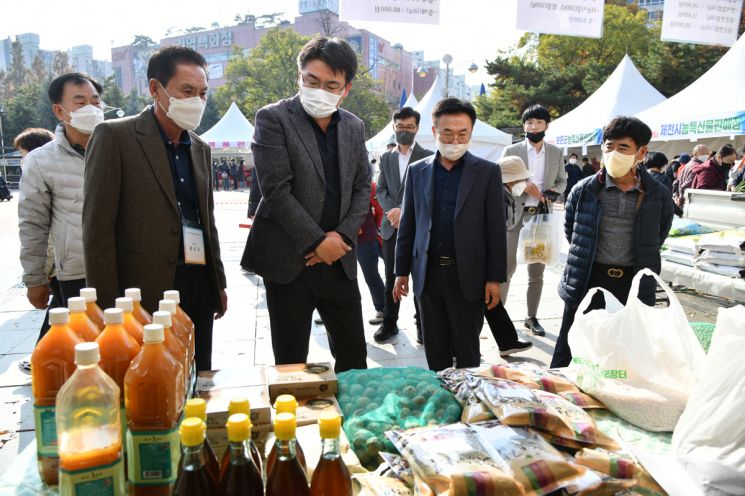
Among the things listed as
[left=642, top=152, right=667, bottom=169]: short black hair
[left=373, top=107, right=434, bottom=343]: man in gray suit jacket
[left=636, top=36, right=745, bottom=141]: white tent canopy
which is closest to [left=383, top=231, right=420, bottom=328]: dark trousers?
[left=373, top=107, right=434, bottom=343]: man in gray suit jacket

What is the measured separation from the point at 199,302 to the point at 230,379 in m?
0.77

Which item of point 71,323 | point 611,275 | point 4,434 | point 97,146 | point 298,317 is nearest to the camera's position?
point 71,323

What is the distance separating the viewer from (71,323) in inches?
54.6

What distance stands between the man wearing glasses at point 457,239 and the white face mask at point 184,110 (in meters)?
1.33

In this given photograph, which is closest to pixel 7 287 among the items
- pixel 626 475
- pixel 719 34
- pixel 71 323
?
pixel 71 323

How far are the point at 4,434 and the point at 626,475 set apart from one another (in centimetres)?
327

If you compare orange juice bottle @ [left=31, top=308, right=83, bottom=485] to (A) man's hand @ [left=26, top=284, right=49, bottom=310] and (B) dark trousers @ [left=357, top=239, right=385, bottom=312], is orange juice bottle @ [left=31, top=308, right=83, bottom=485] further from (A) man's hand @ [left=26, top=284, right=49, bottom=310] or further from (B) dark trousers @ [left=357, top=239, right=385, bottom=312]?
(B) dark trousers @ [left=357, top=239, right=385, bottom=312]

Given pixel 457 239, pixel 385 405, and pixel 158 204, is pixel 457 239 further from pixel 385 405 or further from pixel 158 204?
pixel 158 204

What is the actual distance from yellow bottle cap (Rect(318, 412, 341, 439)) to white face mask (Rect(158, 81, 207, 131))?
5.83ft

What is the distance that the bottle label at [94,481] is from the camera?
42.2 inches

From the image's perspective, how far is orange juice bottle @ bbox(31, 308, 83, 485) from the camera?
1.25 metres

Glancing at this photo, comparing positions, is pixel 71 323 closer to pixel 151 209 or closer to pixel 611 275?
pixel 151 209

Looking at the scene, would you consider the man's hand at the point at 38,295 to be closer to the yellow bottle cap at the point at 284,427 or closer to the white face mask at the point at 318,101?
the white face mask at the point at 318,101

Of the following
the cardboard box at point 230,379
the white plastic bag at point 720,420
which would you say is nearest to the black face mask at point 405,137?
the cardboard box at point 230,379
